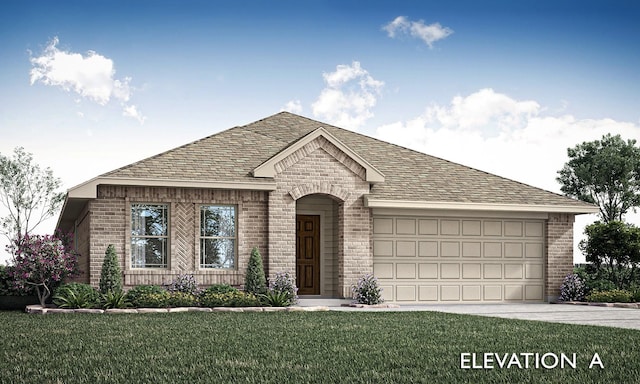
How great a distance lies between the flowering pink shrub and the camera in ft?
68.2

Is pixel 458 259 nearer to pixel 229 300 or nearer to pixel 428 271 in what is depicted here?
pixel 428 271

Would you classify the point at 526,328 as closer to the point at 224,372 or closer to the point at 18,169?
the point at 224,372

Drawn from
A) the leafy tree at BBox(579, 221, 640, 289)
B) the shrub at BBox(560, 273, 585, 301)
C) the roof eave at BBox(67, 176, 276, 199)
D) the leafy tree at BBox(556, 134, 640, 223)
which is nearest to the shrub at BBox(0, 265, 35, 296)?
the roof eave at BBox(67, 176, 276, 199)

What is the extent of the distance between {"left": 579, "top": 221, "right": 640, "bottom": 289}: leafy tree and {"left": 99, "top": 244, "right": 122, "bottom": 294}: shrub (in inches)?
610

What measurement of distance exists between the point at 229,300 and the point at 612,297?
38.1 feet

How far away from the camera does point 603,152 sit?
44469mm

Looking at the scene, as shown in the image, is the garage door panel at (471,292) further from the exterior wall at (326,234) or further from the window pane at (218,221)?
the window pane at (218,221)

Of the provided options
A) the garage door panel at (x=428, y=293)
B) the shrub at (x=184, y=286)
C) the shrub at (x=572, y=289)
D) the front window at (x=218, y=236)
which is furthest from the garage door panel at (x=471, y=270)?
the shrub at (x=184, y=286)

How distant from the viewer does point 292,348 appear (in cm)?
1162

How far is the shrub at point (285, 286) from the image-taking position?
70.4 feet

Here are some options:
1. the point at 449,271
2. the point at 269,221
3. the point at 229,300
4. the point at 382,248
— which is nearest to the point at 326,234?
the point at 382,248

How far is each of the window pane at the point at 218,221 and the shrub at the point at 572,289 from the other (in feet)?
34.6

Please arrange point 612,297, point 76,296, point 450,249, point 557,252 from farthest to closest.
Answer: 1. point 557,252
2. point 450,249
3. point 612,297
4. point 76,296

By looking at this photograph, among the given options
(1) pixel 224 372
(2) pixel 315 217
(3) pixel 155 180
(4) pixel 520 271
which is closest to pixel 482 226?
(4) pixel 520 271
